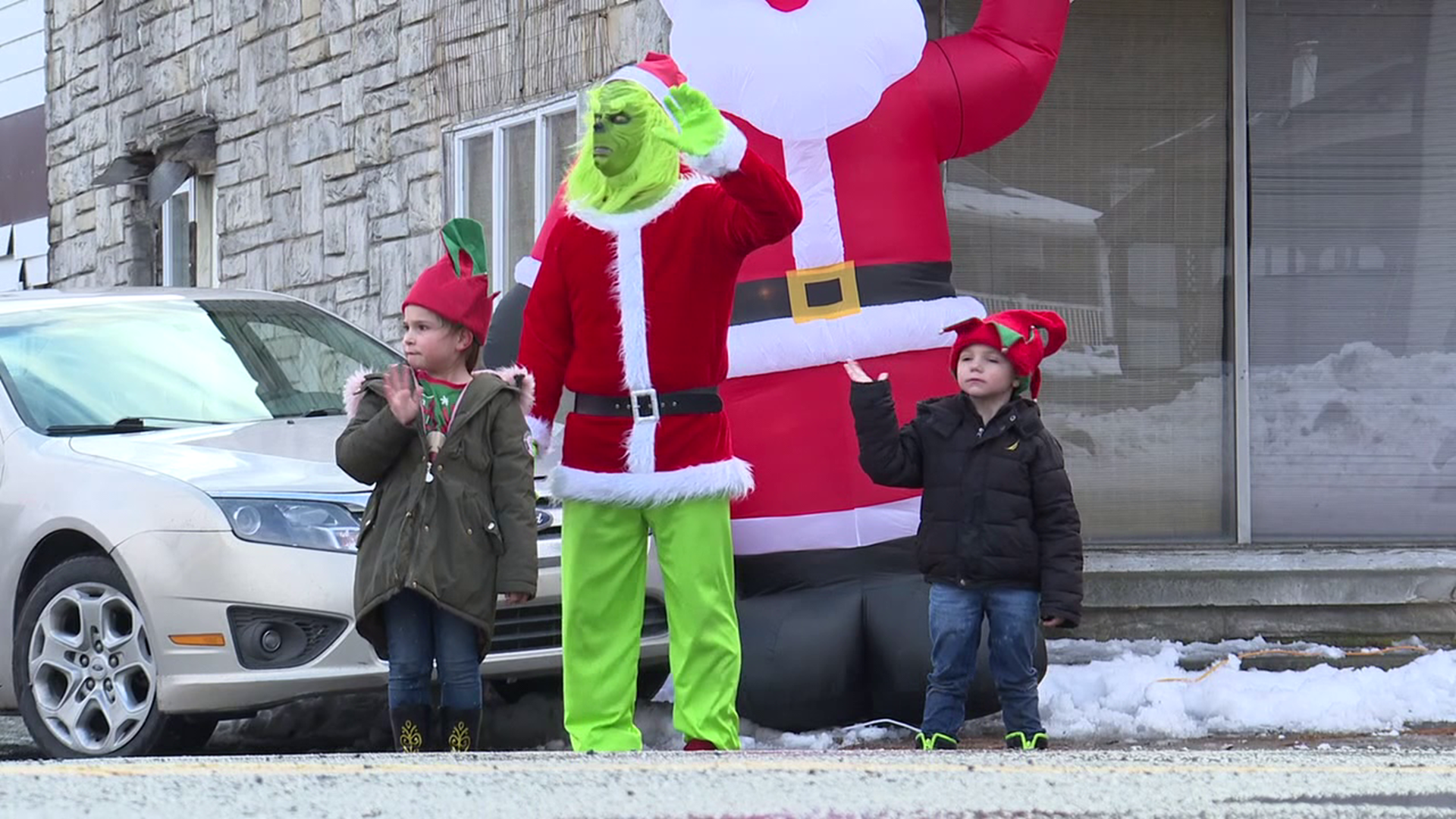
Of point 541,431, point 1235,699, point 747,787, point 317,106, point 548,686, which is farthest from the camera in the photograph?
point 317,106

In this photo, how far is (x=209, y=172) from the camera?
12.2m

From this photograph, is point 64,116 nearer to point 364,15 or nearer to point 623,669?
point 364,15

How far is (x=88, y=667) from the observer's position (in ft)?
18.8

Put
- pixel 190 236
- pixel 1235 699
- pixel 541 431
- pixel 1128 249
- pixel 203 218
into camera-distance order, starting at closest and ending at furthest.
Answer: pixel 541 431
pixel 1235 699
pixel 1128 249
pixel 203 218
pixel 190 236

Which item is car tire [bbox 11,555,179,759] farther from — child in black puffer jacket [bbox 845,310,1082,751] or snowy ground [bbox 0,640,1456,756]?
child in black puffer jacket [bbox 845,310,1082,751]

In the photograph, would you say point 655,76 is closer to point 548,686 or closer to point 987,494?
point 987,494

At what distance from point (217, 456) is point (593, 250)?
1.48 m

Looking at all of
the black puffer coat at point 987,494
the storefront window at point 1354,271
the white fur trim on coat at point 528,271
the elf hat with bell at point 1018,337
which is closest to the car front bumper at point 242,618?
the white fur trim on coat at point 528,271

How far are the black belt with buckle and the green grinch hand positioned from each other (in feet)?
1.95

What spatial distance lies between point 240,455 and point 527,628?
92 cm

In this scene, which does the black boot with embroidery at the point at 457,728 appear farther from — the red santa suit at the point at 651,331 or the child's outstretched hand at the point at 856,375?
the child's outstretched hand at the point at 856,375

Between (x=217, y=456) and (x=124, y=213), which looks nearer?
(x=217, y=456)

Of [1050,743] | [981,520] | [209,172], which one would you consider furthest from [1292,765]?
[209,172]

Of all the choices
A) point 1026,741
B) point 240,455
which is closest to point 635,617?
point 1026,741
